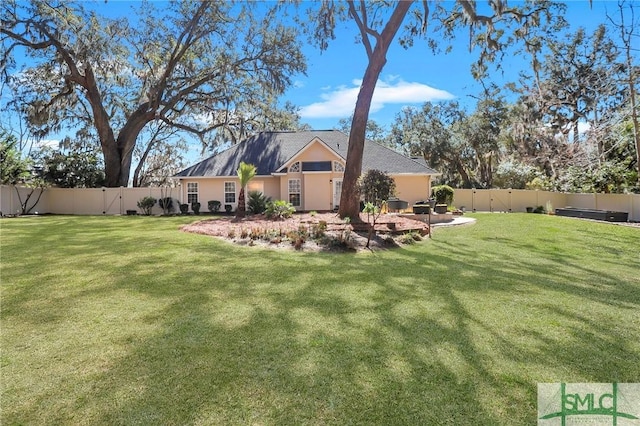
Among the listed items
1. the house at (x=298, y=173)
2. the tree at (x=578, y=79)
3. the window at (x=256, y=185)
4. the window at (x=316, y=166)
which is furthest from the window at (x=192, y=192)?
the tree at (x=578, y=79)

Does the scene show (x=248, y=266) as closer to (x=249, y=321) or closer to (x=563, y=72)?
(x=249, y=321)

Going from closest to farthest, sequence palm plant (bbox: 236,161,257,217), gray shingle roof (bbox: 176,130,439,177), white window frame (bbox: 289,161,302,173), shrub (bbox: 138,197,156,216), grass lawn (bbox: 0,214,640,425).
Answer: grass lawn (bbox: 0,214,640,425) → palm plant (bbox: 236,161,257,217) → white window frame (bbox: 289,161,302,173) → gray shingle roof (bbox: 176,130,439,177) → shrub (bbox: 138,197,156,216)

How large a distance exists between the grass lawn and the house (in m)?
13.3

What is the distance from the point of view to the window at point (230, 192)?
21812 mm

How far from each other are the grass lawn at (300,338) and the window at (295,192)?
13.5 meters

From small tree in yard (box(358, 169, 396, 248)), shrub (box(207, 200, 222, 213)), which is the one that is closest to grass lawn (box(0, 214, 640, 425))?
small tree in yard (box(358, 169, 396, 248))

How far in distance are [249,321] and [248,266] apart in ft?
9.19

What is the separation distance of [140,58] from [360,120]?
A: 56.1ft

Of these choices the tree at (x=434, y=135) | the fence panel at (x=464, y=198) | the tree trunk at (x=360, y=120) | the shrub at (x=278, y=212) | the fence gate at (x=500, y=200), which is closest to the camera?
the tree trunk at (x=360, y=120)

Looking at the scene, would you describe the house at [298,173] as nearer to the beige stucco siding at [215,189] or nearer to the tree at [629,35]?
the beige stucco siding at [215,189]

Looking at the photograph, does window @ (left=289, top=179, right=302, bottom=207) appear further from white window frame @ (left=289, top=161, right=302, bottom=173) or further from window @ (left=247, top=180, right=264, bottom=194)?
window @ (left=247, top=180, right=264, bottom=194)

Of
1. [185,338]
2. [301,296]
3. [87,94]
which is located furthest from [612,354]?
[87,94]

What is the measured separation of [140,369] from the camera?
291cm

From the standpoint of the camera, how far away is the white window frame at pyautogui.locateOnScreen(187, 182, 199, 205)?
2205cm
